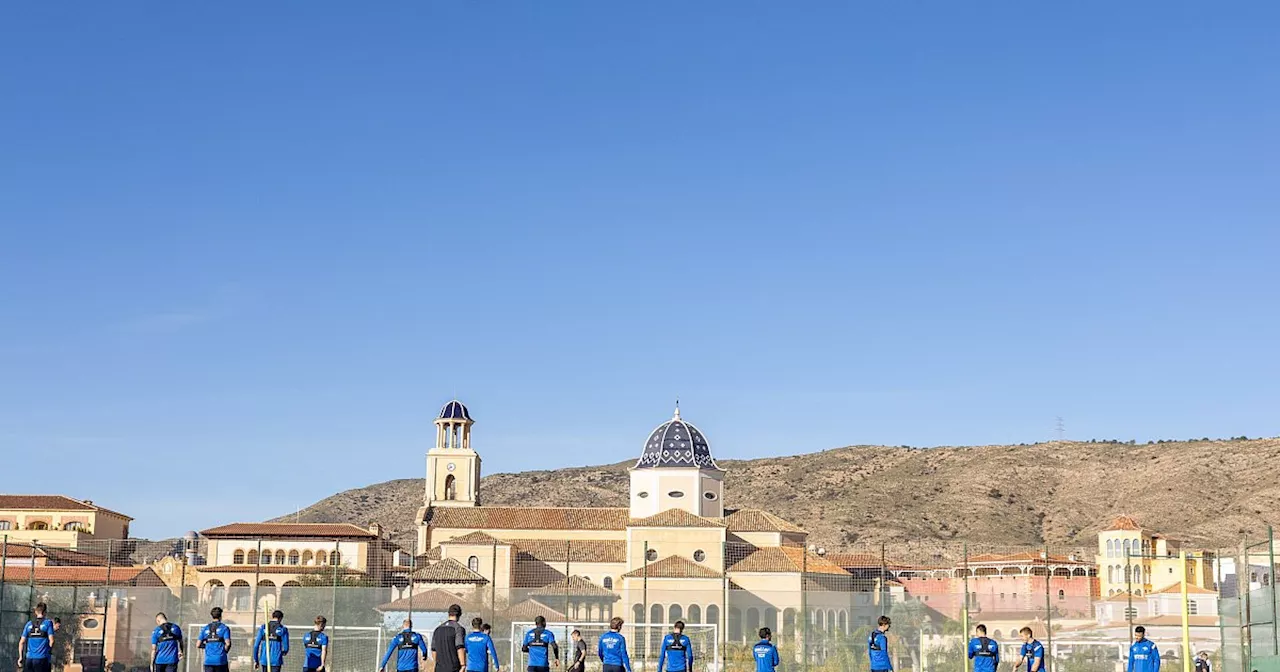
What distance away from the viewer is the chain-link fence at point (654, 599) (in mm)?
34938

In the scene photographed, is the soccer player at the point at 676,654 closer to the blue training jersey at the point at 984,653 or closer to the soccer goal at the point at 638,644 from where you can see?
the blue training jersey at the point at 984,653

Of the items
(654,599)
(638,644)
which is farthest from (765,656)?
(654,599)

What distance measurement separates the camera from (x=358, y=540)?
303ft

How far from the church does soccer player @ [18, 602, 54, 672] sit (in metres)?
36.0

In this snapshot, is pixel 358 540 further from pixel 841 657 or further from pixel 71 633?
pixel 841 657

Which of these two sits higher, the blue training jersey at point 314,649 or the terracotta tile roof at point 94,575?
the terracotta tile roof at point 94,575

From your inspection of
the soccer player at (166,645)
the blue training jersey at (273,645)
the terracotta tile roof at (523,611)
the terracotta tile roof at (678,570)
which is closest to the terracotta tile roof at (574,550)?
the terracotta tile roof at (678,570)

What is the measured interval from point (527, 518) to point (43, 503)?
3425cm

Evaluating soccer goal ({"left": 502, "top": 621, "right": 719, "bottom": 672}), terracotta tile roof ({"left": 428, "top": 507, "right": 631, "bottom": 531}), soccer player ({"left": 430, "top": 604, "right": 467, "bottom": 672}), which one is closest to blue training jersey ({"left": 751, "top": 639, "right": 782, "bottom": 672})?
soccer player ({"left": 430, "top": 604, "right": 467, "bottom": 672})

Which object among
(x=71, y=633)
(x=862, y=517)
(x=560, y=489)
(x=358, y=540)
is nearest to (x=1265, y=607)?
(x=71, y=633)

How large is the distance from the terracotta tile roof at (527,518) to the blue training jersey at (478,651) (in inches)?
2730

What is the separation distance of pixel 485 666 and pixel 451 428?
8067cm

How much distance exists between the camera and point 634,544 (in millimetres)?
82125

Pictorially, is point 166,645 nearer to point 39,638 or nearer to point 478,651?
point 39,638
